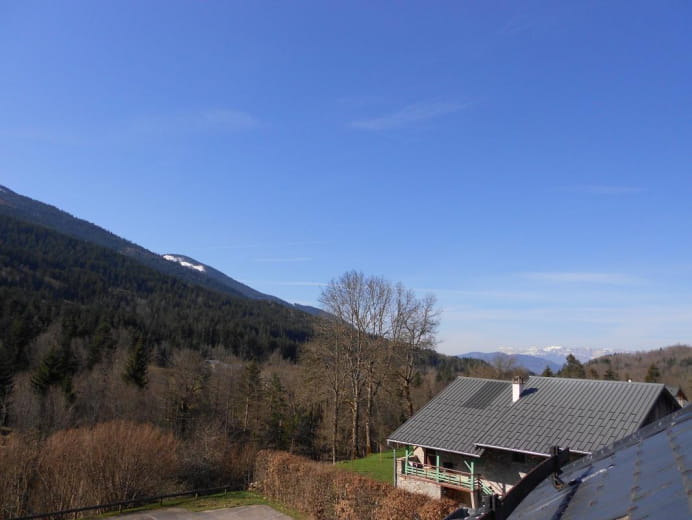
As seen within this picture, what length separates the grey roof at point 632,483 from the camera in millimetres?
2014

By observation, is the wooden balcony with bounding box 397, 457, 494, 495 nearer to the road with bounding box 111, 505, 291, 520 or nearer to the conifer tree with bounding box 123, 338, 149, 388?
the road with bounding box 111, 505, 291, 520

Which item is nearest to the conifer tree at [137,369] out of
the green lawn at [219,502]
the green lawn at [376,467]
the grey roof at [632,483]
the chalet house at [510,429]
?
the green lawn at [219,502]

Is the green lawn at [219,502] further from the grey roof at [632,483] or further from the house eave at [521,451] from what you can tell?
the grey roof at [632,483]

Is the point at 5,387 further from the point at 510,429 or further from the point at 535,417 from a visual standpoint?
the point at 535,417

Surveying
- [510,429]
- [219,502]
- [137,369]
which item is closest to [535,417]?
[510,429]

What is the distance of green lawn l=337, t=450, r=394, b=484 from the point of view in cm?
2497

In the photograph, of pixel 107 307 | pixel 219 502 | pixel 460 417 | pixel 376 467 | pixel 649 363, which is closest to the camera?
pixel 460 417

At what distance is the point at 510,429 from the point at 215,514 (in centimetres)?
1486

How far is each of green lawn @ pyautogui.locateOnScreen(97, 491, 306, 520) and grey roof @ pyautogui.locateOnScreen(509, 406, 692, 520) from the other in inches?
833

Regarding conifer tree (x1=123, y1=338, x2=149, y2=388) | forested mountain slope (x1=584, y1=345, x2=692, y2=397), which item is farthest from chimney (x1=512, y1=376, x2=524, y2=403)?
forested mountain slope (x1=584, y1=345, x2=692, y2=397)

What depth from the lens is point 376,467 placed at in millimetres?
27719

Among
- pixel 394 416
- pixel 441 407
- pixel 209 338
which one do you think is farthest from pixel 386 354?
pixel 209 338

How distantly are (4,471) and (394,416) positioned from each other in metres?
35.3

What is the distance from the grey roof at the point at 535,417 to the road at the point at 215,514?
24.2 feet
